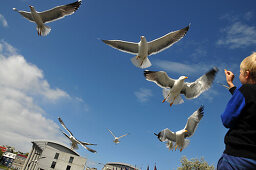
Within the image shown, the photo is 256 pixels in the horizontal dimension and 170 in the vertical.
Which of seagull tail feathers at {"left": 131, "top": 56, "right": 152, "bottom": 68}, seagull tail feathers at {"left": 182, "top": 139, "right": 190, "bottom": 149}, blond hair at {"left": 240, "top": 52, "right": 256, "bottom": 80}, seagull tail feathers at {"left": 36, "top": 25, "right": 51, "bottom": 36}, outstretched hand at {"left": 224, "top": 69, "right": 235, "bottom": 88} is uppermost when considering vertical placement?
seagull tail feathers at {"left": 36, "top": 25, "right": 51, "bottom": 36}

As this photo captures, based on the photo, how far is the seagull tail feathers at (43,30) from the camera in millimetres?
10824

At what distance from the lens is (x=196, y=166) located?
104ft

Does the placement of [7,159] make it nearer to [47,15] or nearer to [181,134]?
[47,15]

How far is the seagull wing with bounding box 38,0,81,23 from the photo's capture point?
10461 millimetres

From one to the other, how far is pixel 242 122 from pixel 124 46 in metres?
8.73

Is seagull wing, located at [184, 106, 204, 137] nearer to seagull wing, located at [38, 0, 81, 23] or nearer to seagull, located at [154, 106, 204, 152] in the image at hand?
seagull, located at [154, 106, 204, 152]

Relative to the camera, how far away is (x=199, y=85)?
7578 mm

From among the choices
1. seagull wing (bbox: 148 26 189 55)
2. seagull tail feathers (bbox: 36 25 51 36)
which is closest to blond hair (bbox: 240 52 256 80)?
seagull wing (bbox: 148 26 189 55)

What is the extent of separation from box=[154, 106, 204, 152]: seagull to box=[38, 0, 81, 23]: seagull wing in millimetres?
7613

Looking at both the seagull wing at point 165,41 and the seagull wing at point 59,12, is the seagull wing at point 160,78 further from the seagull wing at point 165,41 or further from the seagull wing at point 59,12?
the seagull wing at point 59,12

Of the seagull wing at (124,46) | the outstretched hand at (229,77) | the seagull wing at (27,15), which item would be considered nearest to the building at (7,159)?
the seagull wing at (27,15)

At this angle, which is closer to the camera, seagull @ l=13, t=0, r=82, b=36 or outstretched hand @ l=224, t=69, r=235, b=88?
outstretched hand @ l=224, t=69, r=235, b=88

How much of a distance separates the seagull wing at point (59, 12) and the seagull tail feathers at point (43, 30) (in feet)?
1.07

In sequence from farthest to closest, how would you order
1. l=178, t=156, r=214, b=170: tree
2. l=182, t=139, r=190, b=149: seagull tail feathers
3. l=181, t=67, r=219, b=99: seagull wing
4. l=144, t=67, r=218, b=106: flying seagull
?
l=178, t=156, r=214, b=170: tree → l=144, t=67, r=218, b=106: flying seagull → l=181, t=67, r=219, b=99: seagull wing → l=182, t=139, r=190, b=149: seagull tail feathers
